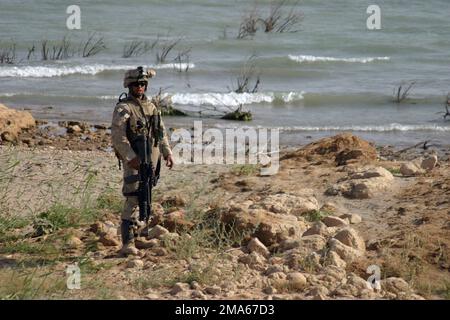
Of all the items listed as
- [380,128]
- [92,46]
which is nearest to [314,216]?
[380,128]

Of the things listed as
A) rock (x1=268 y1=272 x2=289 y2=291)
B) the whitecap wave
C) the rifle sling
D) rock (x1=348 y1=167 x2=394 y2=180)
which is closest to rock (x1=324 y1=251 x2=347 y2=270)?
rock (x1=268 y1=272 x2=289 y2=291)

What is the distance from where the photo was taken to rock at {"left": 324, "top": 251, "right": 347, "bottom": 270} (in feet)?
25.6

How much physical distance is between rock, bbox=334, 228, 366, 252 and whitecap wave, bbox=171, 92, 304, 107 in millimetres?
8764

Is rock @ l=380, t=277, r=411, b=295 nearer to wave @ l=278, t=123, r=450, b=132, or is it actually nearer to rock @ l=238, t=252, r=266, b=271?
rock @ l=238, t=252, r=266, b=271

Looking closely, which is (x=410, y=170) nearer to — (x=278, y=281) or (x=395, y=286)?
(x=395, y=286)

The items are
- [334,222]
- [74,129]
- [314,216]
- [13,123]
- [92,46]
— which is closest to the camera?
[334,222]

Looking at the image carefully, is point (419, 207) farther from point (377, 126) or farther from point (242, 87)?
point (242, 87)

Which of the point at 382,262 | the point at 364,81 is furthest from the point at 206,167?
the point at 364,81

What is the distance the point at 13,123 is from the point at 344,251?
6430 mm

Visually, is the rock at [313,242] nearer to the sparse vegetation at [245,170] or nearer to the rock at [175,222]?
the rock at [175,222]

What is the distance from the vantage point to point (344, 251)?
26.3 feet

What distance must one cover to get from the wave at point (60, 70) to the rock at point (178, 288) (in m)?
12.6

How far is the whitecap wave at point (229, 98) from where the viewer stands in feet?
56.8

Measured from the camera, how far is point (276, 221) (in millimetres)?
8508
